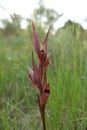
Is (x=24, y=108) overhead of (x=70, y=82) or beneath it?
beneath

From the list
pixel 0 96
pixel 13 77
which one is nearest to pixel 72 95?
pixel 0 96

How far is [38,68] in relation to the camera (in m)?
0.92

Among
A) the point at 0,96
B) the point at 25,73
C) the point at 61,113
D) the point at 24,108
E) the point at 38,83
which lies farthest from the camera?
the point at 0,96

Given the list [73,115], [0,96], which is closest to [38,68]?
[73,115]

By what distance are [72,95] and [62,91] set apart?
0.05 meters

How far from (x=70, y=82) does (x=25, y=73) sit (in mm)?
257

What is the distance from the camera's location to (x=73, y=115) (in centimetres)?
122

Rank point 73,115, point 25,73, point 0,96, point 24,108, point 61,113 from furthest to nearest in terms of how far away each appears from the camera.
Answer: point 0,96
point 24,108
point 25,73
point 61,113
point 73,115

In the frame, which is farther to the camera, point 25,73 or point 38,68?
point 25,73

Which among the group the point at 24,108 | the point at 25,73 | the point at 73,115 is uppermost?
the point at 25,73

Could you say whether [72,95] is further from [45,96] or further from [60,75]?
[45,96]

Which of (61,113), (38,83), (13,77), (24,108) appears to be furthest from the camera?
(13,77)

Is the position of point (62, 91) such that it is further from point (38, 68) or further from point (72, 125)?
point (38, 68)

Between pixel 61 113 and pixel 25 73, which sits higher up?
pixel 25 73
